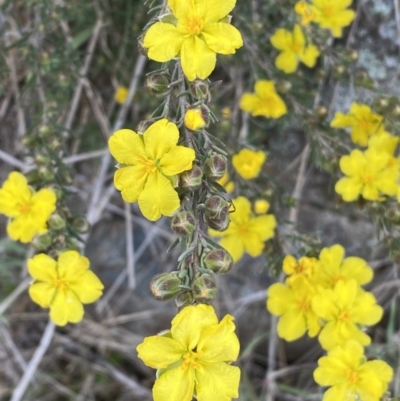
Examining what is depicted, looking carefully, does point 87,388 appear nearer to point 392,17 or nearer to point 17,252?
point 17,252

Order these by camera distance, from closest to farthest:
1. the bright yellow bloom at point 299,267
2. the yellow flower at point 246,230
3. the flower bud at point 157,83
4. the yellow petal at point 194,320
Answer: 1. the yellow petal at point 194,320
2. the flower bud at point 157,83
3. the bright yellow bloom at point 299,267
4. the yellow flower at point 246,230

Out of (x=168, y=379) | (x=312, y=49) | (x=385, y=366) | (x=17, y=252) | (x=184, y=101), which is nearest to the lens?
(x=168, y=379)

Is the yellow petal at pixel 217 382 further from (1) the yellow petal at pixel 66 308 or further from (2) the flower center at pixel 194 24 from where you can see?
(2) the flower center at pixel 194 24

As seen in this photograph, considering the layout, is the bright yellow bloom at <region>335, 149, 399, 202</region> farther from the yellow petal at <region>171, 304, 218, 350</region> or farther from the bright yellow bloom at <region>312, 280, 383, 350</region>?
the yellow petal at <region>171, 304, 218, 350</region>

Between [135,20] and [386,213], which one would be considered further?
[135,20]

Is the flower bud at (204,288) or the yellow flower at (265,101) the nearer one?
the flower bud at (204,288)

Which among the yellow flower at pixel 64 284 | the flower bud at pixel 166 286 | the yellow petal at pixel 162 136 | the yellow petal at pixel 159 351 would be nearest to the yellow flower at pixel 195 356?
the yellow petal at pixel 159 351

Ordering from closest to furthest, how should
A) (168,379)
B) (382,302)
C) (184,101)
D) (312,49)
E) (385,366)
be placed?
(168,379) < (184,101) < (385,366) < (312,49) < (382,302)

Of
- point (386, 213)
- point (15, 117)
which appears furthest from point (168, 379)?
point (15, 117)
